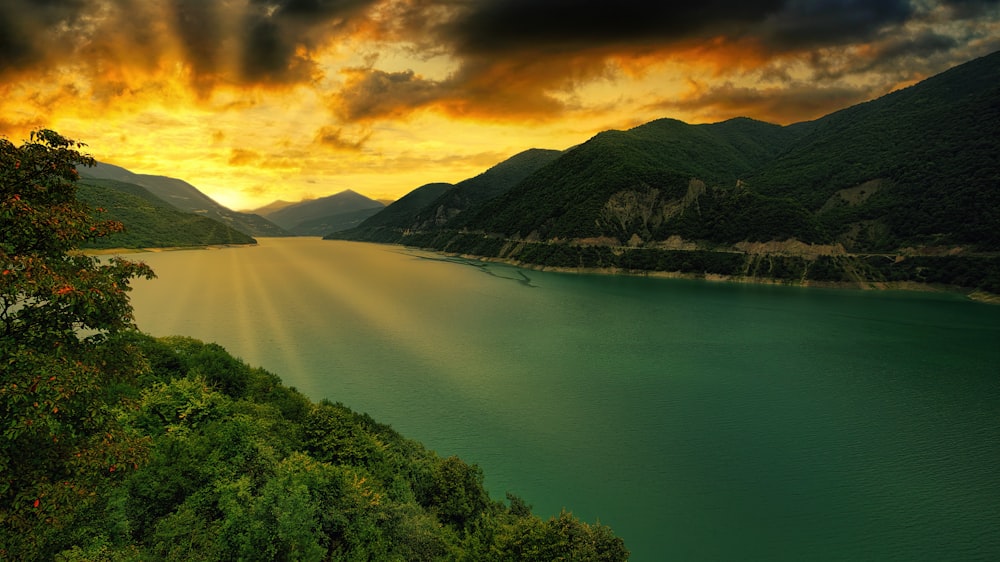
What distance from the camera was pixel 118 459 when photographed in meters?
9.95

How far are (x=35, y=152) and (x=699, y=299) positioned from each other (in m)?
124

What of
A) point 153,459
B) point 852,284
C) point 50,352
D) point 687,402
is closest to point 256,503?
point 153,459

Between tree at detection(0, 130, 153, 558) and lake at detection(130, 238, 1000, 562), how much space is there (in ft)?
78.3

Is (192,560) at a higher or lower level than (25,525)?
lower

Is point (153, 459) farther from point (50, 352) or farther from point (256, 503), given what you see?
point (50, 352)

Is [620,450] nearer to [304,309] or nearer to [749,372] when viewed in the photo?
[749,372]

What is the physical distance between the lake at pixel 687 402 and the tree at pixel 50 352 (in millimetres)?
23875

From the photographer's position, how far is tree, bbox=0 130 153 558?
8734 millimetres

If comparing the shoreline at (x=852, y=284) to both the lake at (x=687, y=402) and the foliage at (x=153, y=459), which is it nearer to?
the lake at (x=687, y=402)

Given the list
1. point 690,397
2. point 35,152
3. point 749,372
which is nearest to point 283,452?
point 35,152

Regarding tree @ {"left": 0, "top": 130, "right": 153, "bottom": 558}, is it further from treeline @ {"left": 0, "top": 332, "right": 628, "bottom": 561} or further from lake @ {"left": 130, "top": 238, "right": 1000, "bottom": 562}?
lake @ {"left": 130, "top": 238, "right": 1000, "bottom": 562}

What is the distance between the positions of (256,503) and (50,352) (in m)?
9.47

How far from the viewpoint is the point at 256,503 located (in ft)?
54.2

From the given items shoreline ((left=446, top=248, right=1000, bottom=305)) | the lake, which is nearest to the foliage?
the lake
